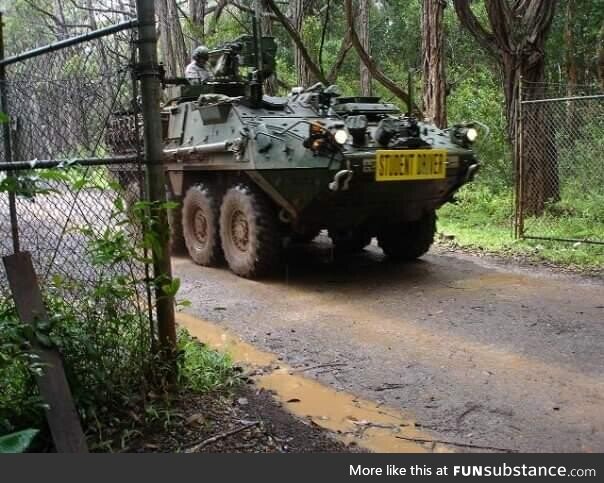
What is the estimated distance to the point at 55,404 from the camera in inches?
119

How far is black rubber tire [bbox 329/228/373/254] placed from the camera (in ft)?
27.9

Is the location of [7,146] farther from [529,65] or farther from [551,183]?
[551,183]

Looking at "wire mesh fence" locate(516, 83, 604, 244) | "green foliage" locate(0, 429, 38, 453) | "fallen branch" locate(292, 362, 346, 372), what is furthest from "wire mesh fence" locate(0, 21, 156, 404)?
"wire mesh fence" locate(516, 83, 604, 244)

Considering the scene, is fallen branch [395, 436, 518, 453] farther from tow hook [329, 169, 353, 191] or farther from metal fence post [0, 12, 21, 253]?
tow hook [329, 169, 353, 191]

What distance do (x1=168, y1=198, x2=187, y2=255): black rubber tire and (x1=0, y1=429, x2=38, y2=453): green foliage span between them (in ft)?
19.8

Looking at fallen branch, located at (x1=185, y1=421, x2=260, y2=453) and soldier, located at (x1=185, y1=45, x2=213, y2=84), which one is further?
soldier, located at (x1=185, y1=45, x2=213, y2=84)

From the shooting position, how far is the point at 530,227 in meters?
9.64

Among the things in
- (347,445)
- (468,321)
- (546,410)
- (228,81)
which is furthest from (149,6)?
(228,81)

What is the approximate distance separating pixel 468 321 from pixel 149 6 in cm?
360

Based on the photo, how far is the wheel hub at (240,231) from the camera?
7.45 meters

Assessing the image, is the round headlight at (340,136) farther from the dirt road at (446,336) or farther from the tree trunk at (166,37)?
the tree trunk at (166,37)

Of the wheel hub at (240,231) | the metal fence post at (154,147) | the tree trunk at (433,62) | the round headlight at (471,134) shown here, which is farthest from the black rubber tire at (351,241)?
the metal fence post at (154,147)

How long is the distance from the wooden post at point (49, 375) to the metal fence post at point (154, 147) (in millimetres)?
591

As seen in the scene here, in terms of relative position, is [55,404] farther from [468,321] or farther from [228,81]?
[228,81]
